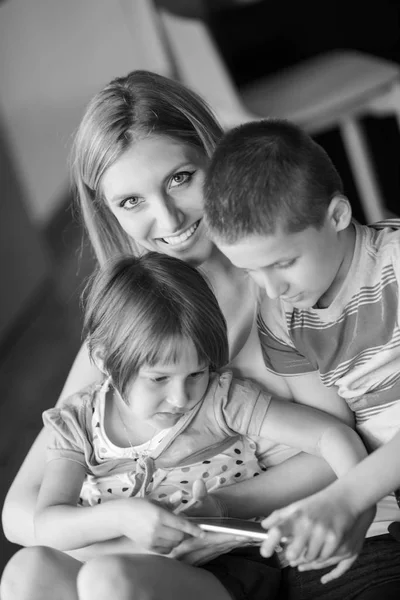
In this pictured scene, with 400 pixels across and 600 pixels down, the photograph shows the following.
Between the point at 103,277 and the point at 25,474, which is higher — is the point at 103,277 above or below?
above

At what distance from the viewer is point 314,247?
1.06 meters

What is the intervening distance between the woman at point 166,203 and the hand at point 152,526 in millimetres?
106

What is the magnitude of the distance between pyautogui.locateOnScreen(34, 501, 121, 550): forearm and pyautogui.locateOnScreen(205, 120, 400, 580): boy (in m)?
0.26

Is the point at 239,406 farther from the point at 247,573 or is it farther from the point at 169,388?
the point at 247,573

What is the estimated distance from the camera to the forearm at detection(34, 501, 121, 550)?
3.71 ft

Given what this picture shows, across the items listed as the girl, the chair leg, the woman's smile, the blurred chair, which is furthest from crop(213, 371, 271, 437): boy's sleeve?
the chair leg

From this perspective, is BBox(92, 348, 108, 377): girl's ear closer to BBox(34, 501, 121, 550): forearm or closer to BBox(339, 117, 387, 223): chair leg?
BBox(34, 501, 121, 550): forearm

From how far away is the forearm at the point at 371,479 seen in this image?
100cm

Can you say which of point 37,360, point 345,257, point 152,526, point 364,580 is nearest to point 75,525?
point 152,526

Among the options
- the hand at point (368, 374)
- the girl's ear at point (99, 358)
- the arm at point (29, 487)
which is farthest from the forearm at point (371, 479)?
the arm at point (29, 487)

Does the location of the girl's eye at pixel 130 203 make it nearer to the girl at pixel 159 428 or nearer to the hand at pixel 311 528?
the girl at pixel 159 428

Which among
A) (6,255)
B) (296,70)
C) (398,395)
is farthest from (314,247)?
(6,255)

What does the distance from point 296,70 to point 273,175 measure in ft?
6.05

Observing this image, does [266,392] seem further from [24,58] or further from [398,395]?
[24,58]
